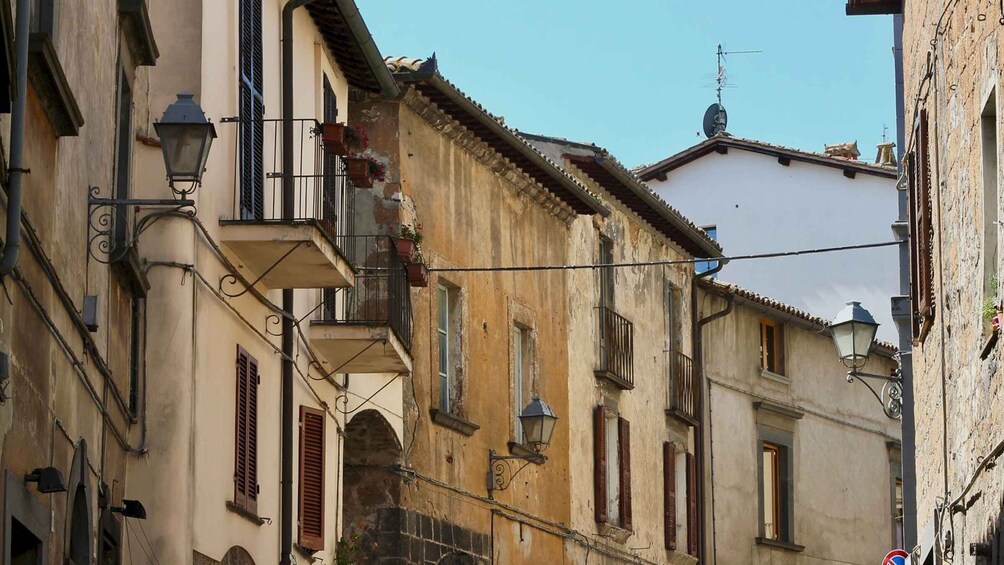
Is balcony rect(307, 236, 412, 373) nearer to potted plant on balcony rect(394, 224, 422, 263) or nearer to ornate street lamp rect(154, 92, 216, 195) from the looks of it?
potted plant on balcony rect(394, 224, 422, 263)

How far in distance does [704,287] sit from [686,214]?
→ 585cm

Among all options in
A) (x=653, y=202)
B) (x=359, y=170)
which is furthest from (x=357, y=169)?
(x=653, y=202)

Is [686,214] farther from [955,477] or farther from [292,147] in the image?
[955,477]

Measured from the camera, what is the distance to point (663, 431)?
29.3 metres

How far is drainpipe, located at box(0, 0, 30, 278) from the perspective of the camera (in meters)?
7.71

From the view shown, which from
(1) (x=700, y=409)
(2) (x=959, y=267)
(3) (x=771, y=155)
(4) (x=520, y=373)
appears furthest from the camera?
(3) (x=771, y=155)

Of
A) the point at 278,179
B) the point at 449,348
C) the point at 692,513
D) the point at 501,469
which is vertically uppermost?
the point at 278,179

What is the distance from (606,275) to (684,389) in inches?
147

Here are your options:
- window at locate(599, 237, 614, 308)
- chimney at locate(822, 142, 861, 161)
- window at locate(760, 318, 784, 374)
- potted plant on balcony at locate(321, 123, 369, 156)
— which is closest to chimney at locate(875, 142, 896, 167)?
chimney at locate(822, 142, 861, 161)

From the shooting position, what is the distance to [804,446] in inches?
1364

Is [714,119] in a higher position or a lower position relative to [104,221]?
higher

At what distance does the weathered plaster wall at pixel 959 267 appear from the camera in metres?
10.7

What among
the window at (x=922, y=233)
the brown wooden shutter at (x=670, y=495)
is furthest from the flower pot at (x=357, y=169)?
the brown wooden shutter at (x=670, y=495)

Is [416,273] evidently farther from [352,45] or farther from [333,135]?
[333,135]
